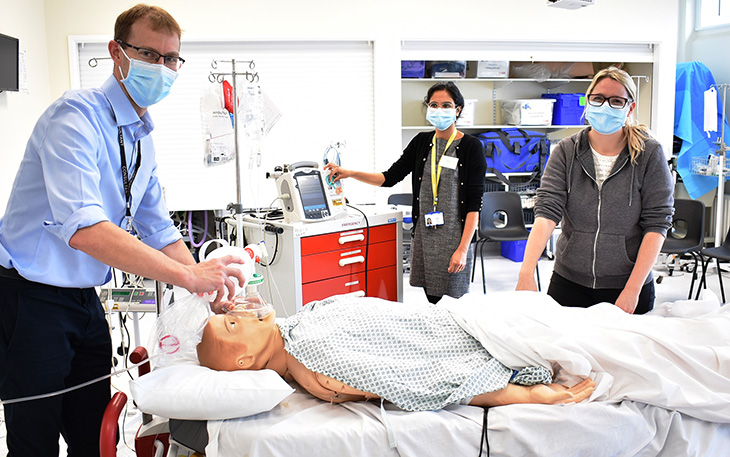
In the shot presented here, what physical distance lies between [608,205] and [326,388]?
4.05 ft

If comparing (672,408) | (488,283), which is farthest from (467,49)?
(672,408)

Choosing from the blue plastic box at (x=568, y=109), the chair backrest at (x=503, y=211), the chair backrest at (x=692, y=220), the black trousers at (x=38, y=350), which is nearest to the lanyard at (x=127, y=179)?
the black trousers at (x=38, y=350)

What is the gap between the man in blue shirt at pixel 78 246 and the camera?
133cm

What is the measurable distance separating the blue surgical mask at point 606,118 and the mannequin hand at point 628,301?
0.60 m

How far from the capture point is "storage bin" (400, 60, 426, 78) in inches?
223

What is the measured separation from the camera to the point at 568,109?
598 centimetres

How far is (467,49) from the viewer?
5.53 meters

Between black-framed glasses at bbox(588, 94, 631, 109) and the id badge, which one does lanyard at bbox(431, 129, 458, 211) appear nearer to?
Result: the id badge

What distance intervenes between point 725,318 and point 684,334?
0.52 ft

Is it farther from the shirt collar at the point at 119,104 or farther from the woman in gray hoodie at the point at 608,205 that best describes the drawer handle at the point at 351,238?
the shirt collar at the point at 119,104

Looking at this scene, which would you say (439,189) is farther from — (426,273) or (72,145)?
(72,145)

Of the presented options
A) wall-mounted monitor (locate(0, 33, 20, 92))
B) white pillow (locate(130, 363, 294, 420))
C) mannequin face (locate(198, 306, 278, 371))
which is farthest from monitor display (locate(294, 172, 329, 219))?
wall-mounted monitor (locate(0, 33, 20, 92))

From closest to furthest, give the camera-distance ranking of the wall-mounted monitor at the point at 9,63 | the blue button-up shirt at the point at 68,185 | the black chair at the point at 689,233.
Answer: the blue button-up shirt at the point at 68,185 → the wall-mounted monitor at the point at 9,63 → the black chair at the point at 689,233

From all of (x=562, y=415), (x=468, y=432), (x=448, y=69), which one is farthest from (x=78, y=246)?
(x=448, y=69)
